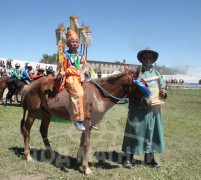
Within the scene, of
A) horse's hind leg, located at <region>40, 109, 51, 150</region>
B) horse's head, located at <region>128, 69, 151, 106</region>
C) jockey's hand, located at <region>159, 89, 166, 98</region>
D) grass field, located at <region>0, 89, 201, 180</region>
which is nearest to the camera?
horse's head, located at <region>128, 69, 151, 106</region>

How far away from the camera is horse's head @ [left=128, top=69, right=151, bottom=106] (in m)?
4.88

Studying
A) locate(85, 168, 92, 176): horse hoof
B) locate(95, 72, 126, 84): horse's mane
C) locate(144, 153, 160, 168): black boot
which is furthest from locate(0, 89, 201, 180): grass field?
locate(95, 72, 126, 84): horse's mane

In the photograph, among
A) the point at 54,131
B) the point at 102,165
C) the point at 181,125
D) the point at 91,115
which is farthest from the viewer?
the point at 181,125

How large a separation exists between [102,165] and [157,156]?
56.0 inches

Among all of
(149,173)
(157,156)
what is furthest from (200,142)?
(149,173)

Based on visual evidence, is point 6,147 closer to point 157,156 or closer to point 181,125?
point 157,156

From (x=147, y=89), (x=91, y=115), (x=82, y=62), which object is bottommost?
(x=91, y=115)

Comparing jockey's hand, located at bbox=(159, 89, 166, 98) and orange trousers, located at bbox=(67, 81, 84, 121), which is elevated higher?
jockey's hand, located at bbox=(159, 89, 166, 98)

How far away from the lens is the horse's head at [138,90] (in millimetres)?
4883

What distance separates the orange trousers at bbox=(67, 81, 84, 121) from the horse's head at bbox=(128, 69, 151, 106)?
917mm

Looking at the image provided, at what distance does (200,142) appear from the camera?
758 centimetres

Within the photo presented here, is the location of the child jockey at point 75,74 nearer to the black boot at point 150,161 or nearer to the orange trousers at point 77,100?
the orange trousers at point 77,100

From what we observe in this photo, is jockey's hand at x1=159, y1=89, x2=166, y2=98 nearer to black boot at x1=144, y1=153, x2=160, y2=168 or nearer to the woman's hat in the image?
the woman's hat

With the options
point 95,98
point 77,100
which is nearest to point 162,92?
point 95,98
